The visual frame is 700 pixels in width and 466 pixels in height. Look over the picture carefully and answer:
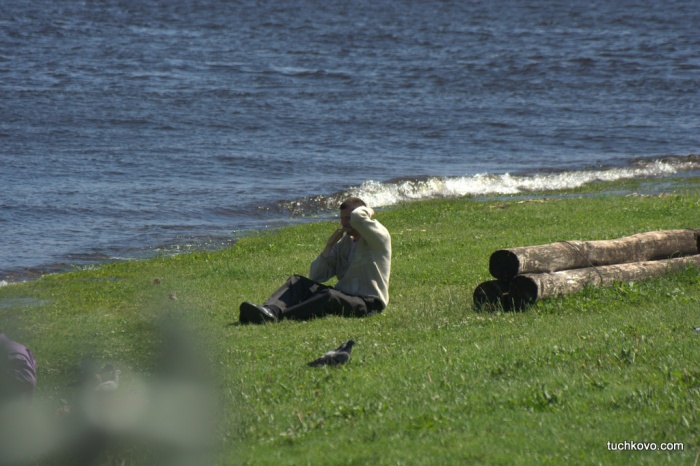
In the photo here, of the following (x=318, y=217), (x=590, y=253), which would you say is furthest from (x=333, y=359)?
(x=318, y=217)

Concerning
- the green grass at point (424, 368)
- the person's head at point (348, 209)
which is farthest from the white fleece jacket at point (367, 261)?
the green grass at point (424, 368)

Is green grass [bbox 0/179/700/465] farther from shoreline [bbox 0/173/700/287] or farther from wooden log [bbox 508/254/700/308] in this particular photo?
shoreline [bbox 0/173/700/287]

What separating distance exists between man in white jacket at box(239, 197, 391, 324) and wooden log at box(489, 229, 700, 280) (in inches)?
57.0

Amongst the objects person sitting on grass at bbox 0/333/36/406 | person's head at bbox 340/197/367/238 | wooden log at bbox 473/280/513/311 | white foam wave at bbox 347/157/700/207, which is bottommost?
white foam wave at bbox 347/157/700/207

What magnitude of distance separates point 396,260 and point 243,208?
998 centimetres

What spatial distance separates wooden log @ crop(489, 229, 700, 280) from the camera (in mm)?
9984

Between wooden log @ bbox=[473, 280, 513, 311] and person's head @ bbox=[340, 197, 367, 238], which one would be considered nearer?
wooden log @ bbox=[473, 280, 513, 311]

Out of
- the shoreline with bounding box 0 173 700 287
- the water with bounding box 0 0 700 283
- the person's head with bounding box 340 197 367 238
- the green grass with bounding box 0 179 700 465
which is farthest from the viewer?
the water with bounding box 0 0 700 283

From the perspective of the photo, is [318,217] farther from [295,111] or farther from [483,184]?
[295,111]

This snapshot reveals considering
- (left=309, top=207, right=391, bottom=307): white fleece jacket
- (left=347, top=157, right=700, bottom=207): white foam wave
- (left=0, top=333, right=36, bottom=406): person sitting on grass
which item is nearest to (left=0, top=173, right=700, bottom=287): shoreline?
(left=347, top=157, right=700, bottom=207): white foam wave

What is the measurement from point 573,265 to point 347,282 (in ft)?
9.34

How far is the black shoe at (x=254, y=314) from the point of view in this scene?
33.2ft

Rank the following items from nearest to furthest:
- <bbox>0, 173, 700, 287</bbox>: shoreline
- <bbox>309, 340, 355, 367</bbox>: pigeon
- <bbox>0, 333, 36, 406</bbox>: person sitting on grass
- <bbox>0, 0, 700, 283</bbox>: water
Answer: <bbox>0, 333, 36, 406</bbox>: person sitting on grass → <bbox>309, 340, 355, 367</bbox>: pigeon → <bbox>0, 173, 700, 287</bbox>: shoreline → <bbox>0, 0, 700, 283</bbox>: water

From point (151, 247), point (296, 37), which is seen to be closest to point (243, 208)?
point (151, 247)
